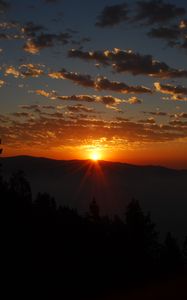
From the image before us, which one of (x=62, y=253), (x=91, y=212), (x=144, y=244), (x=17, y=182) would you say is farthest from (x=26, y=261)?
(x=91, y=212)

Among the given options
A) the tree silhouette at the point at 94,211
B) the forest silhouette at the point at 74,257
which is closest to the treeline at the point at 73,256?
the forest silhouette at the point at 74,257

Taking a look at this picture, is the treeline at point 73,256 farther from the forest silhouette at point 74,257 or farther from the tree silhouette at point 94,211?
the tree silhouette at point 94,211

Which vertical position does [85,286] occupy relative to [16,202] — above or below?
below

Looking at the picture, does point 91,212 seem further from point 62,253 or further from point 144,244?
point 62,253

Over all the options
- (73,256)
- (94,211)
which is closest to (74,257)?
(73,256)

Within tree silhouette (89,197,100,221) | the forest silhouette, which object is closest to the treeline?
the forest silhouette

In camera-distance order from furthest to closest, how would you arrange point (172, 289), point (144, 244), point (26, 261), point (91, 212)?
point (91, 212), point (144, 244), point (26, 261), point (172, 289)

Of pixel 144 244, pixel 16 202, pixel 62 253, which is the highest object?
pixel 16 202

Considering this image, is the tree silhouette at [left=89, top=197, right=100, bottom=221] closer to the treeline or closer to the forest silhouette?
the treeline

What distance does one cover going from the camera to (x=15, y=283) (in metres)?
19.0

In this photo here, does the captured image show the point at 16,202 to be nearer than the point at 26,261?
No

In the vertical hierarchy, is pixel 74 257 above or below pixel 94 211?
above

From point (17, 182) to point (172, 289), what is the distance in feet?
121

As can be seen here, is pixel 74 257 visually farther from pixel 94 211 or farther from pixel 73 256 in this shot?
pixel 94 211
